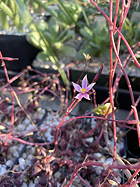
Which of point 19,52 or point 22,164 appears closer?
point 22,164

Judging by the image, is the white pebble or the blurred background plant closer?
the white pebble

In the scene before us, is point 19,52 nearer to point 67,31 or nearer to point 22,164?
point 67,31

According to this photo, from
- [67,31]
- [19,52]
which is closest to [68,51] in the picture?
[67,31]

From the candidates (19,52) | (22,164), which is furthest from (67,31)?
(22,164)

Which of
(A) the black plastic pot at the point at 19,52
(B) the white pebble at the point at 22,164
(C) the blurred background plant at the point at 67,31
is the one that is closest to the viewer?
(B) the white pebble at the point at 22,164

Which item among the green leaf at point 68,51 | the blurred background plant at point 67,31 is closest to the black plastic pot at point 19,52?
the blurred background plant at point 67,31

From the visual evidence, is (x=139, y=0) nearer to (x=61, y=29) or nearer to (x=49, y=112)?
(x=49, y=112)

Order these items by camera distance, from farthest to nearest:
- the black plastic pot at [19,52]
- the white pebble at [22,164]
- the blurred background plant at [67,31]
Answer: the black plastic pot at [19,52], the blurred background plant at [67,31], the white pebble at [22,164]

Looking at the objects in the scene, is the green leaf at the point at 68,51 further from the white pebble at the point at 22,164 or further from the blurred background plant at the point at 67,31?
the white pebble at the point at 22,164

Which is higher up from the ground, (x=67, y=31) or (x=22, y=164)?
(x=67, y=31)

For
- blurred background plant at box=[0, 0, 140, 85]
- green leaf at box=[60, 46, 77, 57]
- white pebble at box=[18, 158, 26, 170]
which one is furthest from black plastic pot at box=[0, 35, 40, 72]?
white pebble at box=[18, 158, 26, 170]

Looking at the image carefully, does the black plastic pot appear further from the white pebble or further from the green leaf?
the white pebble

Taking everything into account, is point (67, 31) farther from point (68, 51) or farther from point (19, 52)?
point (19, 52)
